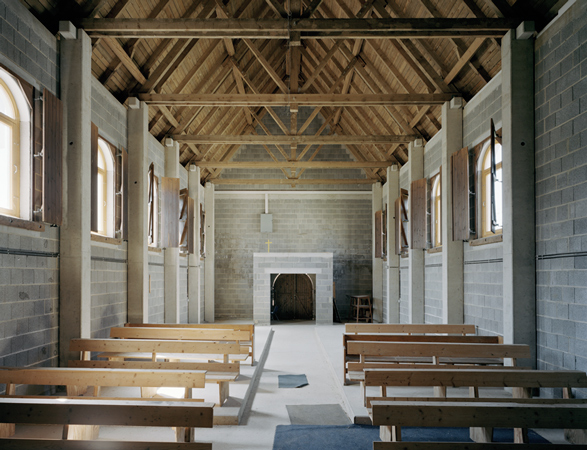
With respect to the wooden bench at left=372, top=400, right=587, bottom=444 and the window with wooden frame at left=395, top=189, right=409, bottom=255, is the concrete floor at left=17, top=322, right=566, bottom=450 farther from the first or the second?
the window with wooden frame at left=395, top=189, right=409, bottom=255

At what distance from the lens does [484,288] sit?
24.0ft

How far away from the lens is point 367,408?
487 centimetres

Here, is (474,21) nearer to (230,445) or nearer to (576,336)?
(576,336)

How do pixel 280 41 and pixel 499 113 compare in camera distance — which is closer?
pixel 499 113

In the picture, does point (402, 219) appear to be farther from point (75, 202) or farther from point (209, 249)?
point (75, 202)

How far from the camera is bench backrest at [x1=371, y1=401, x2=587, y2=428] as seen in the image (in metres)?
3.11

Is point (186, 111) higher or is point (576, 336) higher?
point (186, 111)

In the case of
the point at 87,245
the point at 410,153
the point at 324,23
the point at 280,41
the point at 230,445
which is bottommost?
the point at 230,445

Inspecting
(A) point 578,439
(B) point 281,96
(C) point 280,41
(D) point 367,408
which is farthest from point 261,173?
(A) point 578,439

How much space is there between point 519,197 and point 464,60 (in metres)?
2.71

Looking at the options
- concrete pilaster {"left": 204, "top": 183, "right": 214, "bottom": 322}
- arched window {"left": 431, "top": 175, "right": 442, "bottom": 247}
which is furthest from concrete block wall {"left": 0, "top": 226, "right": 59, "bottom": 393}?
concrete pilaster {"left": 204, "top": 183, "right": 214, "bottom": 322}

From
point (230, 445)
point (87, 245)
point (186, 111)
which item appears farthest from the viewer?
point (186, 111)

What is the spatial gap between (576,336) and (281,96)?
579 centimetres

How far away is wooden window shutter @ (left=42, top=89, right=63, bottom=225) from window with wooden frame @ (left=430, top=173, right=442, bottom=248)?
6.84m
